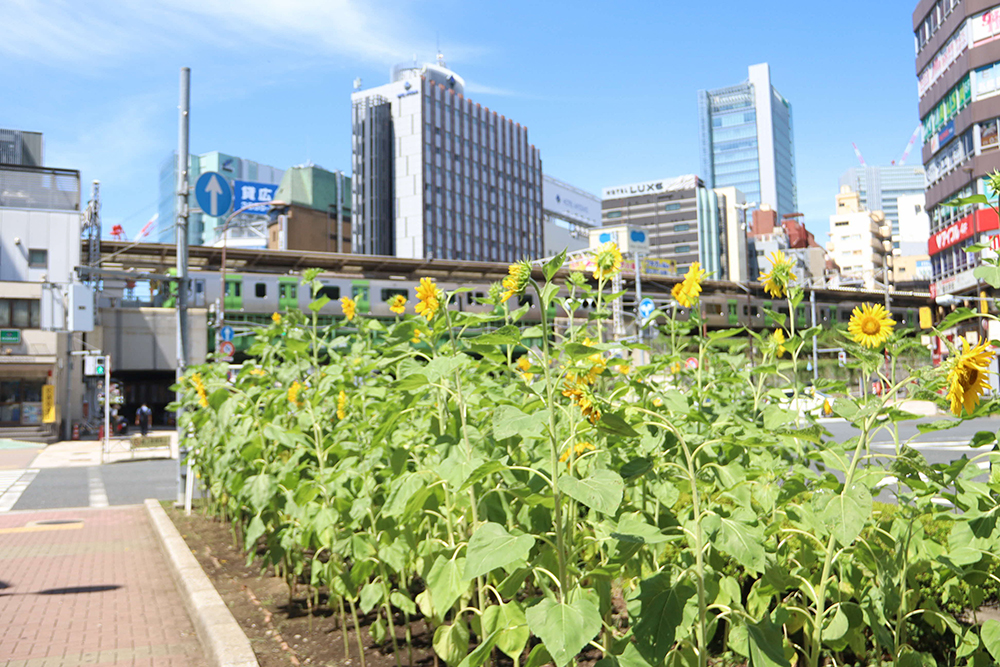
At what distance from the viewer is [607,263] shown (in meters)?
4.01

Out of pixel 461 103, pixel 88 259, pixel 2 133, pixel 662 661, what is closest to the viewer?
pixel 662 661

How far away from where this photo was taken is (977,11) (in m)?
42.5

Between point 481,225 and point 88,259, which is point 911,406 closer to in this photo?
point 88,259

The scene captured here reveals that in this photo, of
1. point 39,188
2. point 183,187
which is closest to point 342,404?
point 183,187

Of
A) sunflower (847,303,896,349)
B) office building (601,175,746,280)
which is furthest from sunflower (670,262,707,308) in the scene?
office building (601,175,746,280)

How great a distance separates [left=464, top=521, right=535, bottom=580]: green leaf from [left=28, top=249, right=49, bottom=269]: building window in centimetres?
3880

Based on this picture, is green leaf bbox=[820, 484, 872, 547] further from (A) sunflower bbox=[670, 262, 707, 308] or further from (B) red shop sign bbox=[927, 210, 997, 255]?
(B) red shop sign bbox=[927, 210, 997, 255]

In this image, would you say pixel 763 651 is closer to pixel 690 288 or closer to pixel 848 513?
pixel 848 513

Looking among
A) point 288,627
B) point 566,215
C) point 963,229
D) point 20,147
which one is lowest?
point 288,627

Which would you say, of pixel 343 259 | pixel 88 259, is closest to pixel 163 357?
pixel 88 259

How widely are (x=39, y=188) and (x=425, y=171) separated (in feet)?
186

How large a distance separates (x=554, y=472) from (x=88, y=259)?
41.2 metres

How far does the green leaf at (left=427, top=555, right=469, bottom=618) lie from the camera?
8.93ft

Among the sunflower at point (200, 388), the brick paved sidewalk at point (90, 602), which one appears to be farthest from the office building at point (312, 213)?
the sunflower at point (200, 388)
